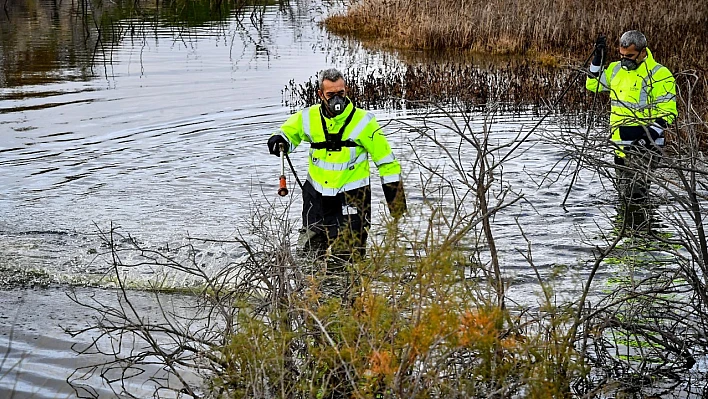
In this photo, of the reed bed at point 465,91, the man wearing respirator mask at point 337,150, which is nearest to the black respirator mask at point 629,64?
the man wearing respirator mask at point 337,150

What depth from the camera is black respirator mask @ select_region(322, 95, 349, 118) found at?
24.6 ft

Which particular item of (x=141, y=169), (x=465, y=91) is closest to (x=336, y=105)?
(x=141, y=169)

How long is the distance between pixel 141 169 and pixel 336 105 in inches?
252

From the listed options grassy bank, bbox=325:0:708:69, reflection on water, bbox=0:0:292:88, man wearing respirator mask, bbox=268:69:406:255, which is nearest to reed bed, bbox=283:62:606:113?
reflection on water, bbox=0:0:292:88

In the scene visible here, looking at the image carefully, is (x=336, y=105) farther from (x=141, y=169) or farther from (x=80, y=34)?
(x=80, y=34)

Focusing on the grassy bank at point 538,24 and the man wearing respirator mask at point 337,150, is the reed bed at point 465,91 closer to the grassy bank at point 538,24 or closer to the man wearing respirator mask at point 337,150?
the grassy bank at point 538,24

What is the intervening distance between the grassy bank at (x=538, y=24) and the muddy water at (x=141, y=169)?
192 centimetres

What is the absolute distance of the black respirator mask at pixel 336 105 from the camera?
7.50 m

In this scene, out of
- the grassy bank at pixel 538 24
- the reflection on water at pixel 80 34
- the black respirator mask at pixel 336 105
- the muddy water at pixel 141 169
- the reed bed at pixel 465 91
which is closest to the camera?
the black respirator mask at pixel 336 105

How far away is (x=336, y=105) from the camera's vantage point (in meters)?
7.50

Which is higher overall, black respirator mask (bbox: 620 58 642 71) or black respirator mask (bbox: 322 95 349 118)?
black respirator mask (bbox: 620 58 642 71)

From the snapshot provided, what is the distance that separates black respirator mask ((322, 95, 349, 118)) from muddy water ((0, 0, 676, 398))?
517 mm

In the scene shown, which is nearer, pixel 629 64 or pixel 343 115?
pixel 343 115

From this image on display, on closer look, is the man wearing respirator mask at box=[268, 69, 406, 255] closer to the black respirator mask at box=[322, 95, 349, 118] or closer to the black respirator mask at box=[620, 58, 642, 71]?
the black respirator mask at box=[322, 95, 349, 118]
